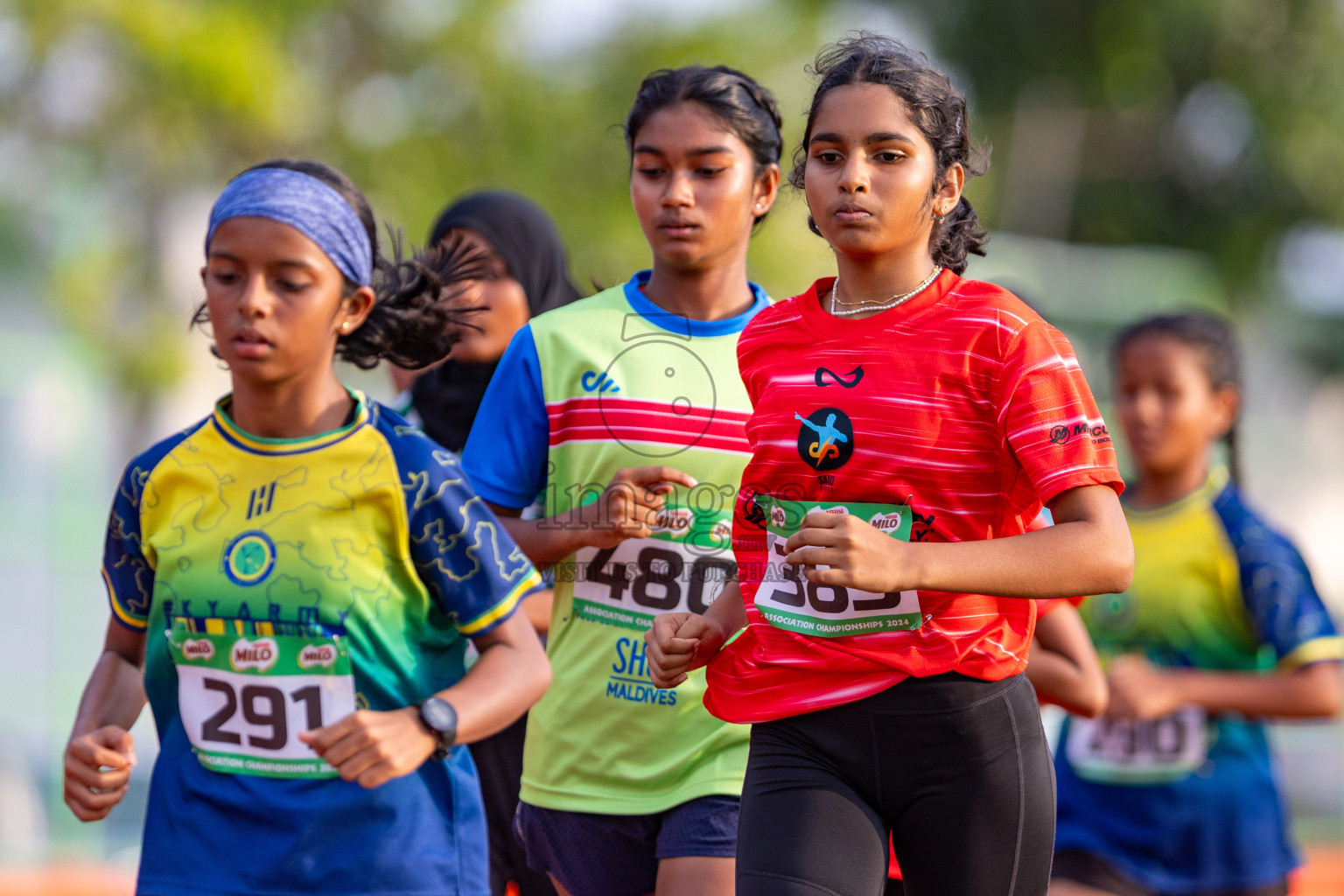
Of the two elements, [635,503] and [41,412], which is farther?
[41,412]

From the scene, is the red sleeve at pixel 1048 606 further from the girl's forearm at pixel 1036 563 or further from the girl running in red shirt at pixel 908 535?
the girl's forearm at pixel 1036 563

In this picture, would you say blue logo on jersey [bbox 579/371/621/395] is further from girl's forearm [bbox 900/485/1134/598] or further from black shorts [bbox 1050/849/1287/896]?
black shorts [bbox 1050/849/1287/896]

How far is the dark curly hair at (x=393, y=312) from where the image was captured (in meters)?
3.34

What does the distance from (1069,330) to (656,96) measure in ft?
70.9

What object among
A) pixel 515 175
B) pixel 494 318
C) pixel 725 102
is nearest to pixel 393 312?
pixel 725 102

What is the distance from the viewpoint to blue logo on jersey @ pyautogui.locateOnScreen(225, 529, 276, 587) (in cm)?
305

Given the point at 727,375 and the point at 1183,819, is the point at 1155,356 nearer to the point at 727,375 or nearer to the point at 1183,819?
the point at 1183,819

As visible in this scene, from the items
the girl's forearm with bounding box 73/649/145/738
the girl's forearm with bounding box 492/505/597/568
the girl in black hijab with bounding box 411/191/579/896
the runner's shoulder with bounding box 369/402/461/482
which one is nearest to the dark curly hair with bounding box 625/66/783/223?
the girl in black hijab with bounding box 411/191/579/896

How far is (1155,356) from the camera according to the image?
5352 millimetres

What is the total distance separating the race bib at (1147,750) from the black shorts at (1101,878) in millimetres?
251

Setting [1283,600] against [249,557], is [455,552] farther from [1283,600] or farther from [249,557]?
[1283,600]

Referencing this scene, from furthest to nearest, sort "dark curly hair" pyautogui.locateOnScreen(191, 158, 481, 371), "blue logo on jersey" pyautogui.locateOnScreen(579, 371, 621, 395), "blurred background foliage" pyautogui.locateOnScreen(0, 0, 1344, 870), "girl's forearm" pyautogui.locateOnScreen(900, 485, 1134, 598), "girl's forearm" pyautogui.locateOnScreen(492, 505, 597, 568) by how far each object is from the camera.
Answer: "blurred background foliage" pyautogui.locateOnScreen(0, 0, 1344, 870) → "blue logo on jersey" pyautogui.locateOnScreen(579, 371, 621, 395) → "girl's forearm" pyautogui.locateOnScreen(492, 505, 597, 568) → "dark curly hair" pyautogui.locateOnScreen(191, 158, 481, 371) → "girl's forearm" pyautogui.locateOnScreen(900, 485, 1134, 598)

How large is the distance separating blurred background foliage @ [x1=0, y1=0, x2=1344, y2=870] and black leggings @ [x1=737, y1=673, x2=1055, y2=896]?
777 cm

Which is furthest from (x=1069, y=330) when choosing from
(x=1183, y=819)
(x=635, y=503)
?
(x=635, y=503)
